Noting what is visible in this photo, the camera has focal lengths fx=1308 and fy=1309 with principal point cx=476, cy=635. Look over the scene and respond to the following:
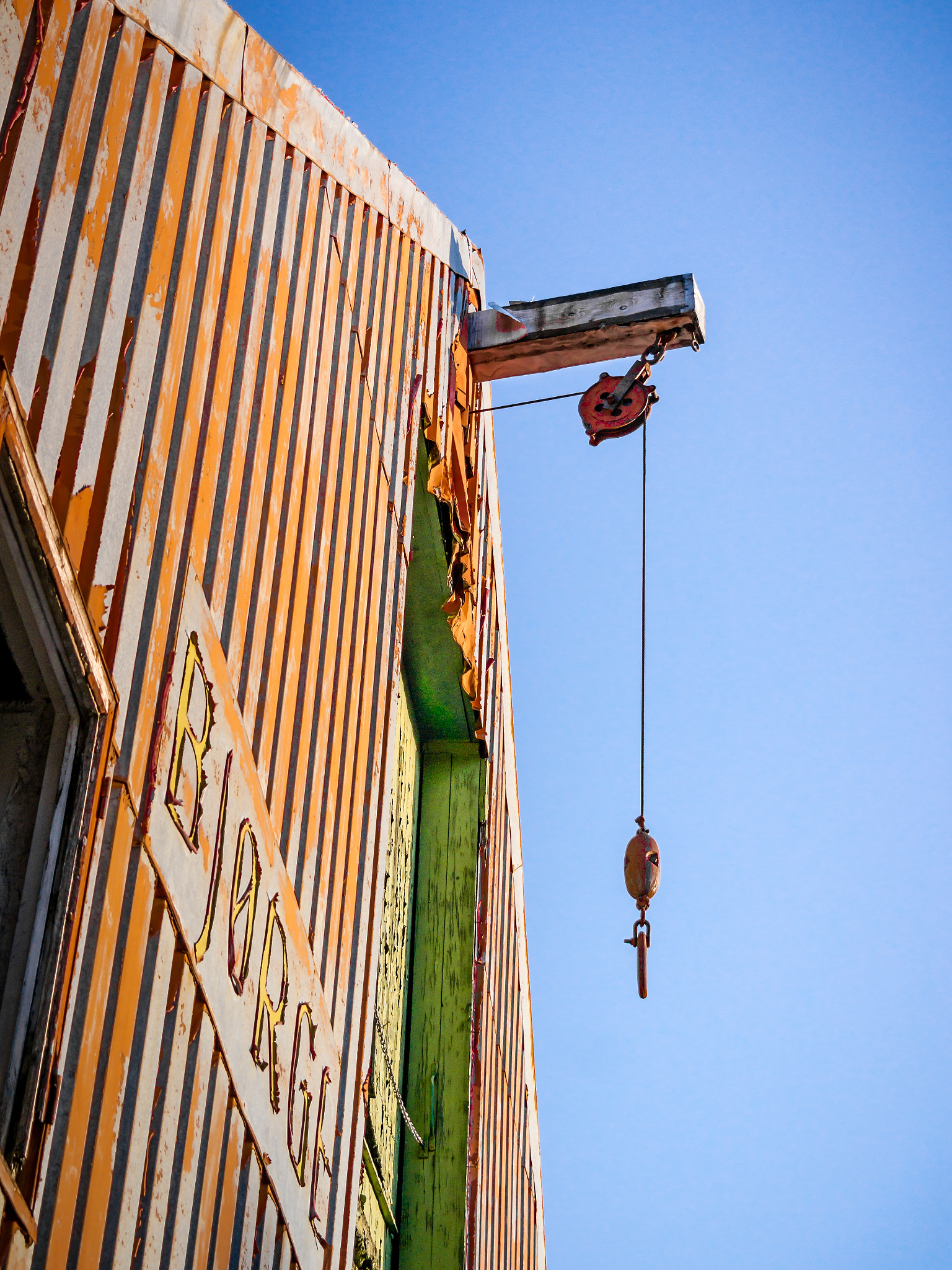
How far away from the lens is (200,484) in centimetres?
264

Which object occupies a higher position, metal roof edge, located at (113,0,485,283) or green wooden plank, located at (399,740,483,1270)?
metal roof edge, located at (113,0,485,283)

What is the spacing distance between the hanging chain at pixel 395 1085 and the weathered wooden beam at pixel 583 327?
3.00m

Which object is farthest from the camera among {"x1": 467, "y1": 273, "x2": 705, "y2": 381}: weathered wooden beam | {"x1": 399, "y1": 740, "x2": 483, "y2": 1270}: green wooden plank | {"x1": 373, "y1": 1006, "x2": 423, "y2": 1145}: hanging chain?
{"x1": 467, "y1": 273, "x2": 705, "y2": 381}: weathered wooden beam

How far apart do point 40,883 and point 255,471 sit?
1.34 metres

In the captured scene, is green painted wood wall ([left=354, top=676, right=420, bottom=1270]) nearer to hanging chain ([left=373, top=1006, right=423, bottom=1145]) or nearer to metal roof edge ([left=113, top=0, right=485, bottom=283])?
hanging chain ([left=373, top=1006, right=423, bottom=1145])

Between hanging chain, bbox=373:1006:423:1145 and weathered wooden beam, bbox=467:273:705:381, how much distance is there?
3.00 metres

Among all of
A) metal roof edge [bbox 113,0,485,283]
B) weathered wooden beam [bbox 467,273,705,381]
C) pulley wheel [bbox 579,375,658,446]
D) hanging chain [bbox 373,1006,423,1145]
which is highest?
weathered wooden beam [bbox 467,273,705,381]

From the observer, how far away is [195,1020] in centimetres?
248

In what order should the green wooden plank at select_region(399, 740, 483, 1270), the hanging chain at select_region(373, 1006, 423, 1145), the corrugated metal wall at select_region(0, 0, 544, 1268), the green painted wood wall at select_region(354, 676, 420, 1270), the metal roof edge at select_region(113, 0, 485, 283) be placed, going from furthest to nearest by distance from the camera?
the green wooden plank at select_region(399, 740, 483, 1270) < the hanging chain at select_region(373, 1006, 423, 1145) < the green painted wood wall at select_region(354, 676, 420, 1270) < the metal roof edge at select_region(113, 0, 485, 283) < the corrugated metal wall at select_region(0, 0, 544, 1268)

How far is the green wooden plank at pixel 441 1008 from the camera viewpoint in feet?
17.4

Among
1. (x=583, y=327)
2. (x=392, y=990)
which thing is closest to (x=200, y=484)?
(x=392, y=990)

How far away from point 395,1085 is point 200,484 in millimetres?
3506

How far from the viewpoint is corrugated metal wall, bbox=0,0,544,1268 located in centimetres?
202

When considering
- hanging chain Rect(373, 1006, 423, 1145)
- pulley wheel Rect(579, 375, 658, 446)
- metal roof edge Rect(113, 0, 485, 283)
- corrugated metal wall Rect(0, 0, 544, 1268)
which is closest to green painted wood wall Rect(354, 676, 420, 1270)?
hanging chain Rect(373, 1006, 423, 1145)
